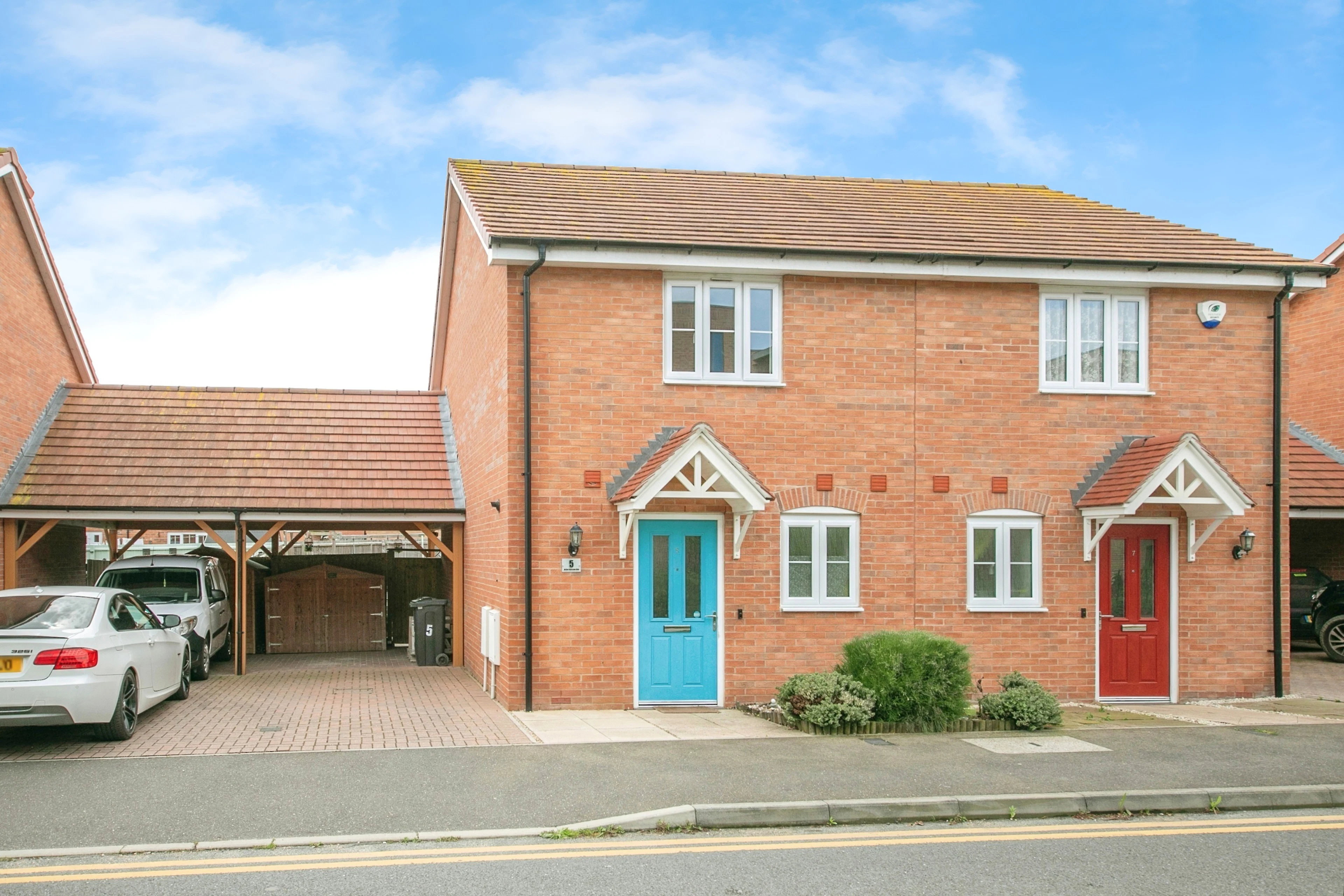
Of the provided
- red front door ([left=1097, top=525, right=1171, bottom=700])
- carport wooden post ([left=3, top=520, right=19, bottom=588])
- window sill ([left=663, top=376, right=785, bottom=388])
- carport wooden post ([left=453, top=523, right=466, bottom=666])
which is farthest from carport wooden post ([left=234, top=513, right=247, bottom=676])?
red front door ([left=1097, top=525, right=1171, bottom=700])

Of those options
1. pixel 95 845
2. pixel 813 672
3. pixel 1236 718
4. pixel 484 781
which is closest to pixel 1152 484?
pixel 1236 718

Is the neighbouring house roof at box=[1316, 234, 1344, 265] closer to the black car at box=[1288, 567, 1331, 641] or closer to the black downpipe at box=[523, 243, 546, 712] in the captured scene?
the black car at box=[1288, 567, 1331, 641]

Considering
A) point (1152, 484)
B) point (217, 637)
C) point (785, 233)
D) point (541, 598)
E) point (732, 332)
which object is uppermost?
point (785, 233)

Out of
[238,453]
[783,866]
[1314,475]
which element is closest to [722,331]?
[783,866]

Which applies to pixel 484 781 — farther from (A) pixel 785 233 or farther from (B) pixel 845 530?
(A) pixel 785 233

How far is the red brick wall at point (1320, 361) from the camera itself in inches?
850

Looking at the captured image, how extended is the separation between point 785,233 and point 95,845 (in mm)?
9931

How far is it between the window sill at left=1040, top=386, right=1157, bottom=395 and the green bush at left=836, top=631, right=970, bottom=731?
417 centimetres

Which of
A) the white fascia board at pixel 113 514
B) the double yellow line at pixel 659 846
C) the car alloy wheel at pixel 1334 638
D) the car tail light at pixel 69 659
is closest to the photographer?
the double yellow line at pixel 659 846

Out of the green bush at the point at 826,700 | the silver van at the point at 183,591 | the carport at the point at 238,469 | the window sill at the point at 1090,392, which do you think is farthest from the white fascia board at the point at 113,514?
the window sill at the point at 1090,392

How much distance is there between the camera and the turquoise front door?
13.1 m

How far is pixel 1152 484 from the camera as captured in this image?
42.5ft

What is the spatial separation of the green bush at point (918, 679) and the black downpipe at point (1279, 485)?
213 inches

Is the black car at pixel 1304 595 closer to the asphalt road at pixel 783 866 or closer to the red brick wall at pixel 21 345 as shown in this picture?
the asphalt road at pixel 783 866
